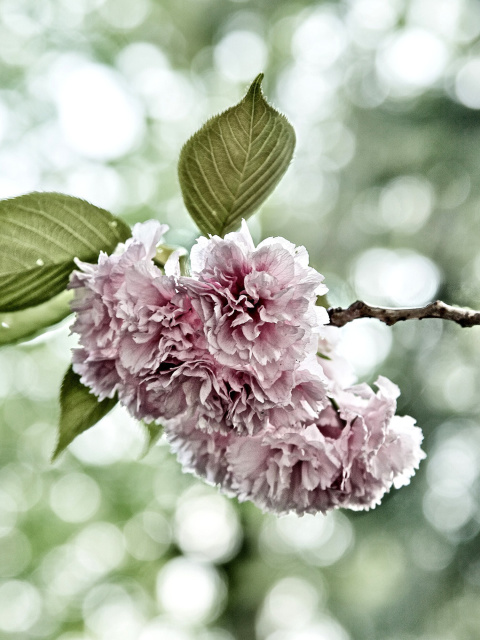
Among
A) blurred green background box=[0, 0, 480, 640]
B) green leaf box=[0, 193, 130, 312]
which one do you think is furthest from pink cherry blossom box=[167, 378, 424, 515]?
blurred green background box=[0, 0, 480, 640]

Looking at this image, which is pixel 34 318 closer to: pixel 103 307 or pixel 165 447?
pixel 103 307

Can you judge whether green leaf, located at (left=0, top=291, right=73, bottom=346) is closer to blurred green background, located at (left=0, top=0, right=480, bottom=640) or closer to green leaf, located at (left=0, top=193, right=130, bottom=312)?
green leaf, located at (left=0, top=193, right=130, bottom=312)

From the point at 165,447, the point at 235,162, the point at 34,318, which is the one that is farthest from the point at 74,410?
the point at 165,447

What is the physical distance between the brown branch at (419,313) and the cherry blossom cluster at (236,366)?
0.13 ft

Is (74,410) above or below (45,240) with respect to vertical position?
below

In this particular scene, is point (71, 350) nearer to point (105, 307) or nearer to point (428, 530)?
point (105, 307)

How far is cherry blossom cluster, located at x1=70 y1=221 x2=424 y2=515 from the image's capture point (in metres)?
0.31

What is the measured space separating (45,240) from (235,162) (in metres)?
0.13

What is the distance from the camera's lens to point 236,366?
0.32m

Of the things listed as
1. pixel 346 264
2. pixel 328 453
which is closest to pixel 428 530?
pixel 346 264

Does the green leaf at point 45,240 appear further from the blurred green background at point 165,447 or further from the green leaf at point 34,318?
the blurred green background at point 165,447

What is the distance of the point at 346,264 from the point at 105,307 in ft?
7.79

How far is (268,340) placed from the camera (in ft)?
1.03

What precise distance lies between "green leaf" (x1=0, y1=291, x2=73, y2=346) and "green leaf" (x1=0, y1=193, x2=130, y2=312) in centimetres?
4
